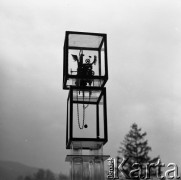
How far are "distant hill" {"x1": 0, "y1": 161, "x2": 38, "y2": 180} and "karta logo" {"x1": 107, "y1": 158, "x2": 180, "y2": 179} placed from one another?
99 centimetres

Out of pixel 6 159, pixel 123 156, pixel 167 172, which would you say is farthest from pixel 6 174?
pixel 123 156

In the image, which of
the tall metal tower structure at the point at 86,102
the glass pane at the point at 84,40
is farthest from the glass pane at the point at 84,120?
the glass pane at the point at 84,40

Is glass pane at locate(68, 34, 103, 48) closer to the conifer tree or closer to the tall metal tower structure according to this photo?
the tall metal tower structure

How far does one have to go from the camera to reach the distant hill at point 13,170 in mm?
3862

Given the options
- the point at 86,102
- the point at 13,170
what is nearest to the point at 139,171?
the point at 13,170

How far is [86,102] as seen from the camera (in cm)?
268

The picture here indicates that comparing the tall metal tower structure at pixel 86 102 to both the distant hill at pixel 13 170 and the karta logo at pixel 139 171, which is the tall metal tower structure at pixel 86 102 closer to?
the distant hill at pixel 13 170

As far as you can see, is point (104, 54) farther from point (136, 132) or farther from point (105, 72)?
point (136, 132)

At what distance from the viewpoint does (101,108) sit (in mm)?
2674

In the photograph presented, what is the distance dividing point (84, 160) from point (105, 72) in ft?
2.22

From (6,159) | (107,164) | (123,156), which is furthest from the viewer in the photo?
(123,156)

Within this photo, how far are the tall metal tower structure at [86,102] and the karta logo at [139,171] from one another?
64.9 inches

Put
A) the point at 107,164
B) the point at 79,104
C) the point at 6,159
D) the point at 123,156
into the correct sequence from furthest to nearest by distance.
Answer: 1. the point at 123,156
2. the point at 107,164
3. the point at 6,159
4. the point at 79,104

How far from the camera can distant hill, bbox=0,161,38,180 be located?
386 centimetres
